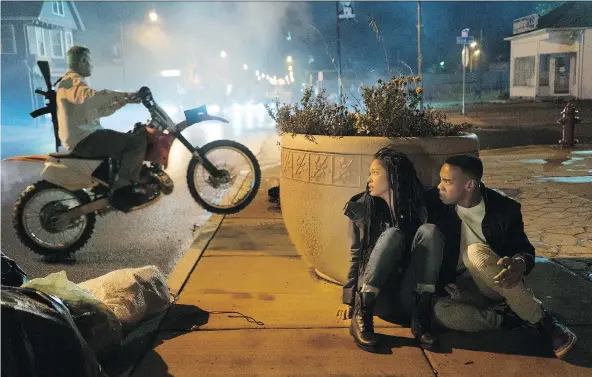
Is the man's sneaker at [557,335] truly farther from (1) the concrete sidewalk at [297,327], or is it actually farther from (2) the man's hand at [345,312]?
(2) the man's hand at [345,312]

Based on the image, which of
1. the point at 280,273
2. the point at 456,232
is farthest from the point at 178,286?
the point at 456,232

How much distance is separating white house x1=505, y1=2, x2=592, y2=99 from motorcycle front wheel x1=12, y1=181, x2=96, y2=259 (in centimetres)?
2992

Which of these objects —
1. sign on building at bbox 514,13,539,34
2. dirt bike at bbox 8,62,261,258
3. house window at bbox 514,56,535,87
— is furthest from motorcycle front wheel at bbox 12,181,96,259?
sign on building at bbox 514,13,539,34

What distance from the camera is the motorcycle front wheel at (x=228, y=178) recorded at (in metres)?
5.70

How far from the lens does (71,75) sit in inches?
205

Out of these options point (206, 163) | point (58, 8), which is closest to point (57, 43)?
point (58, 8)

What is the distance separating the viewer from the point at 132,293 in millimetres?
3486

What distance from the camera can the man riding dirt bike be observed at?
5141mm

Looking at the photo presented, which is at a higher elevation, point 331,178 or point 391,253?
point 331,178

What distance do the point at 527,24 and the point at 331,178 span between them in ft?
114

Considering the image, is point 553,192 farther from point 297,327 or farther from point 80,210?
point 80,210

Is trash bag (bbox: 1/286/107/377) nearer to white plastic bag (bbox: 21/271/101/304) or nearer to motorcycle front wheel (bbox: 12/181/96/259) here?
white plastic bag (bbox: 21/271/101/304)

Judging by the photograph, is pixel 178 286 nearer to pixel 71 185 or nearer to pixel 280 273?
pixel 280 273

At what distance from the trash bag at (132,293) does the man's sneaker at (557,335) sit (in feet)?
7.58
